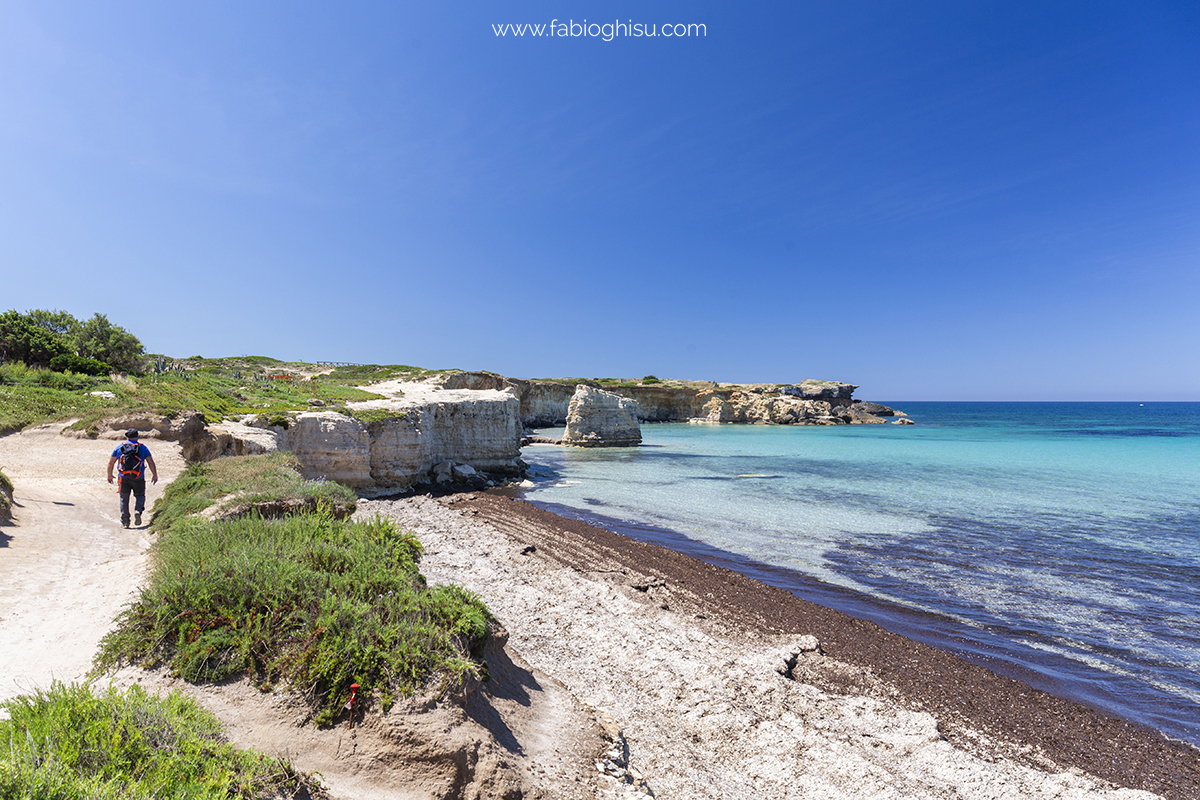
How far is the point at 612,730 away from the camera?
18.9ft

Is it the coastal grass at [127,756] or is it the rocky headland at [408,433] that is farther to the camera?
the rocky headland at [408,433]

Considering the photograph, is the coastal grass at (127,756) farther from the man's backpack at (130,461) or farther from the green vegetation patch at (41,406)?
the green vegetation patch at (41,406)

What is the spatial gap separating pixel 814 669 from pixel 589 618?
13.3 feet

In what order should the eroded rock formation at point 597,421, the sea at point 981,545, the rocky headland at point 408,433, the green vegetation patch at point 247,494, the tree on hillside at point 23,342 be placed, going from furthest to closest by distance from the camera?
the eroded rock formation at point 597,421
the tree on hillside at point 23,342
the rocky headland at point 408,433
the sea at point 981,545
the green vegetation patch at point 247,494

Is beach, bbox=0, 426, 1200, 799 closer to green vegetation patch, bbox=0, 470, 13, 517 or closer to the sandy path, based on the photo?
the sandy path

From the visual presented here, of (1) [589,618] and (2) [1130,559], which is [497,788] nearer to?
(1) [589,618]

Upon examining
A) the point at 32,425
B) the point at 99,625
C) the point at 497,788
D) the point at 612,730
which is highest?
the point at 32,425

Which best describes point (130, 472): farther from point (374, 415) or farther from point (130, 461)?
point (374, 415)

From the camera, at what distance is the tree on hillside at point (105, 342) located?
98.0 ft

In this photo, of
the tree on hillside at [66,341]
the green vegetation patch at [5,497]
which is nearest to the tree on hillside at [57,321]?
the tree on hillside at [66,341]

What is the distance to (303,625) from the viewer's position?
4684 mm

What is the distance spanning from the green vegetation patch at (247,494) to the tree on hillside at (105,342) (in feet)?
93.5

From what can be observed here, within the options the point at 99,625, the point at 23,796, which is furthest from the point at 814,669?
the point at 99,625

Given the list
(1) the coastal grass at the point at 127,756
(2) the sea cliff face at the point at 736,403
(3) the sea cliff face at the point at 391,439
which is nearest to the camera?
(1) the coastal grass at the point at 127,756
